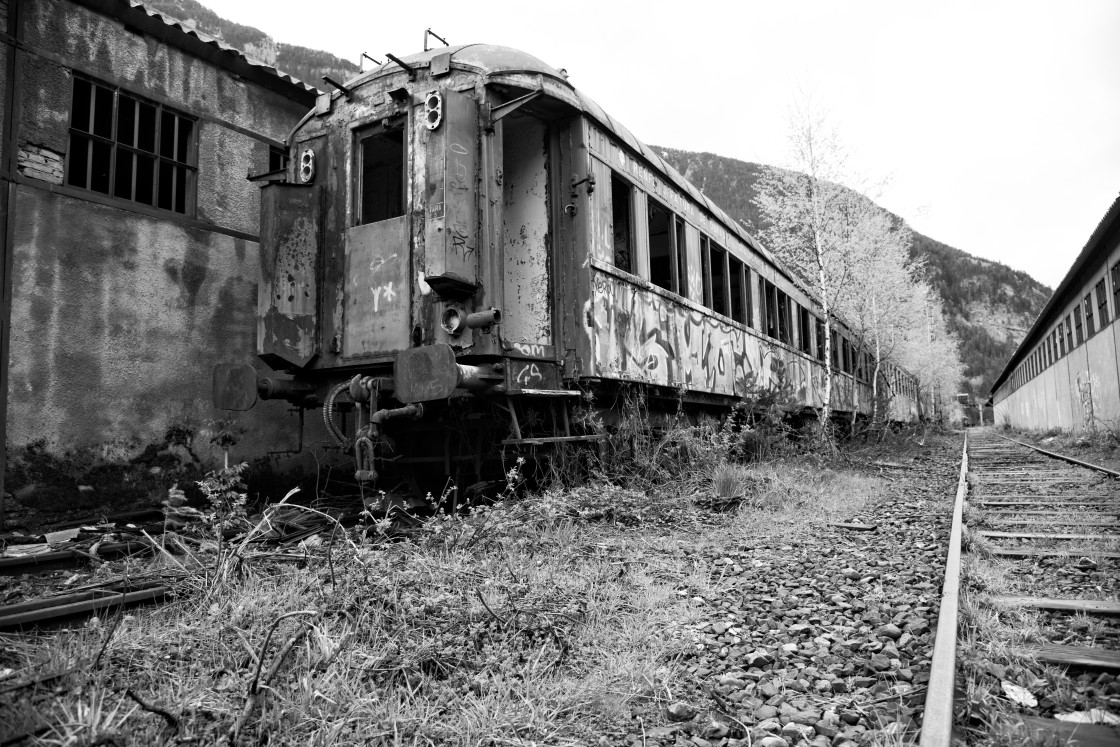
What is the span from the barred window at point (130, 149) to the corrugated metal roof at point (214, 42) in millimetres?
753

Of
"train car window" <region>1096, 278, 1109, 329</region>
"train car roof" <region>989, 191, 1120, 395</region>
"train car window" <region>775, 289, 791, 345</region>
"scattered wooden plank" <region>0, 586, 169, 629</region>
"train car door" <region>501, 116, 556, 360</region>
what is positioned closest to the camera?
"scattered wooden plank" <region>0, 586, 169, 629</region>

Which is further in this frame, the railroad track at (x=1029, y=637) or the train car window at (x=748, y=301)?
the train car window at (x=748, y=301)

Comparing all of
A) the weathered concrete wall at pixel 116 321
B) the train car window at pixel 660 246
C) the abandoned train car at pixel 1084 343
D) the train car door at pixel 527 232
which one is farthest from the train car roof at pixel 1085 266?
the weathered concrete wall at pixel 116 321

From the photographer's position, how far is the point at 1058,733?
72.0 inches

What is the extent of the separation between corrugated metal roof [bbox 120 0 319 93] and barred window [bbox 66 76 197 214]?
0.75 meters

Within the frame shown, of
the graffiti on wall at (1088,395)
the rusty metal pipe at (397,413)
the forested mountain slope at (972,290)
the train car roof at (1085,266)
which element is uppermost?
the forested mountain slope at (972,290)

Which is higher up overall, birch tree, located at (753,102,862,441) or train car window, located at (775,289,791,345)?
birch tree, located at (753,102,862,441)

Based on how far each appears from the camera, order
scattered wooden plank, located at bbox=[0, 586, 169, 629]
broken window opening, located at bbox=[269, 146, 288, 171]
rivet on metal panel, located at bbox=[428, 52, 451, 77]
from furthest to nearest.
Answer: broken window opening, located at bbox=[269, 146, 288, 171], rivet on metal panel, located at bbox=[428, 52, 451, 77], scattered wooden plank, located at bbox=[0, 586, 169, 629]

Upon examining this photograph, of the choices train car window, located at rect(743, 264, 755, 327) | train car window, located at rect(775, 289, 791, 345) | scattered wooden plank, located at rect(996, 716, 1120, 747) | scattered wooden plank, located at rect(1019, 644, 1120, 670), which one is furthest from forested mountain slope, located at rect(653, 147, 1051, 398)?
scattered wooden plank, located at rect(996, 716, 1120, 747)

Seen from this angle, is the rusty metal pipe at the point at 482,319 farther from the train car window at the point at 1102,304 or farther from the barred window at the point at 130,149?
the train car window at the point at 1102,304

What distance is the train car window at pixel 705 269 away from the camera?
8.27 m

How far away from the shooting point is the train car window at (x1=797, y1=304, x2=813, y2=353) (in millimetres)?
13664

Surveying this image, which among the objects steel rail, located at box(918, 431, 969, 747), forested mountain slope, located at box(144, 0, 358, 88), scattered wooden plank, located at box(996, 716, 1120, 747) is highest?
forested mountain slope, located at box(144, 0, 358, 88)

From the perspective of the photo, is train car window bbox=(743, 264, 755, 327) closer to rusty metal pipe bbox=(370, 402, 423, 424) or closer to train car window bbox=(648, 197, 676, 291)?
train car window bbox=(648, 197, 676, 291)
